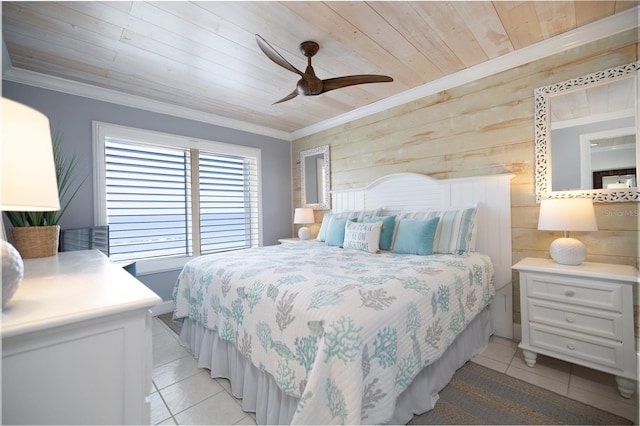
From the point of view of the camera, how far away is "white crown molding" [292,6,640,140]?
195 centimetres

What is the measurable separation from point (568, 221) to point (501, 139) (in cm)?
97

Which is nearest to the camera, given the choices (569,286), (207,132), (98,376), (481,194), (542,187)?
(98,376)

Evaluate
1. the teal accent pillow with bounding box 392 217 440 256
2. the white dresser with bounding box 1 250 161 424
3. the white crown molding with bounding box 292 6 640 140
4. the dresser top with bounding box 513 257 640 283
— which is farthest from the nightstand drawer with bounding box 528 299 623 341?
the white dresser with bounding box 1 250 161 424

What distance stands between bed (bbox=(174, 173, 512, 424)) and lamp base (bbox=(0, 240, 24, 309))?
940 mm

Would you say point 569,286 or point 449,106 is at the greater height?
point 449,106

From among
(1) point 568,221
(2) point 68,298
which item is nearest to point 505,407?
(1) point 568,221

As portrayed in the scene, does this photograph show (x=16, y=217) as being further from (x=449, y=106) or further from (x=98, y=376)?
(x=449, y=106)

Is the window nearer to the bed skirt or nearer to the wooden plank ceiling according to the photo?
the wooden plank ceiling

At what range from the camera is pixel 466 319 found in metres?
1.87

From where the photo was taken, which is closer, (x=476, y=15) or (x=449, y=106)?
(x=476, y=15)

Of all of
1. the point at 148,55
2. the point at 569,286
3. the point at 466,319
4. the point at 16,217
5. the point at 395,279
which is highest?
the point at 148,55

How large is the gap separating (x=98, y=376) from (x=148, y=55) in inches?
98.1

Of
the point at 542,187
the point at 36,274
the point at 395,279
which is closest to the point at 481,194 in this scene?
the point at 542,187

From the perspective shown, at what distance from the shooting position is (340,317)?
113 centimetres
